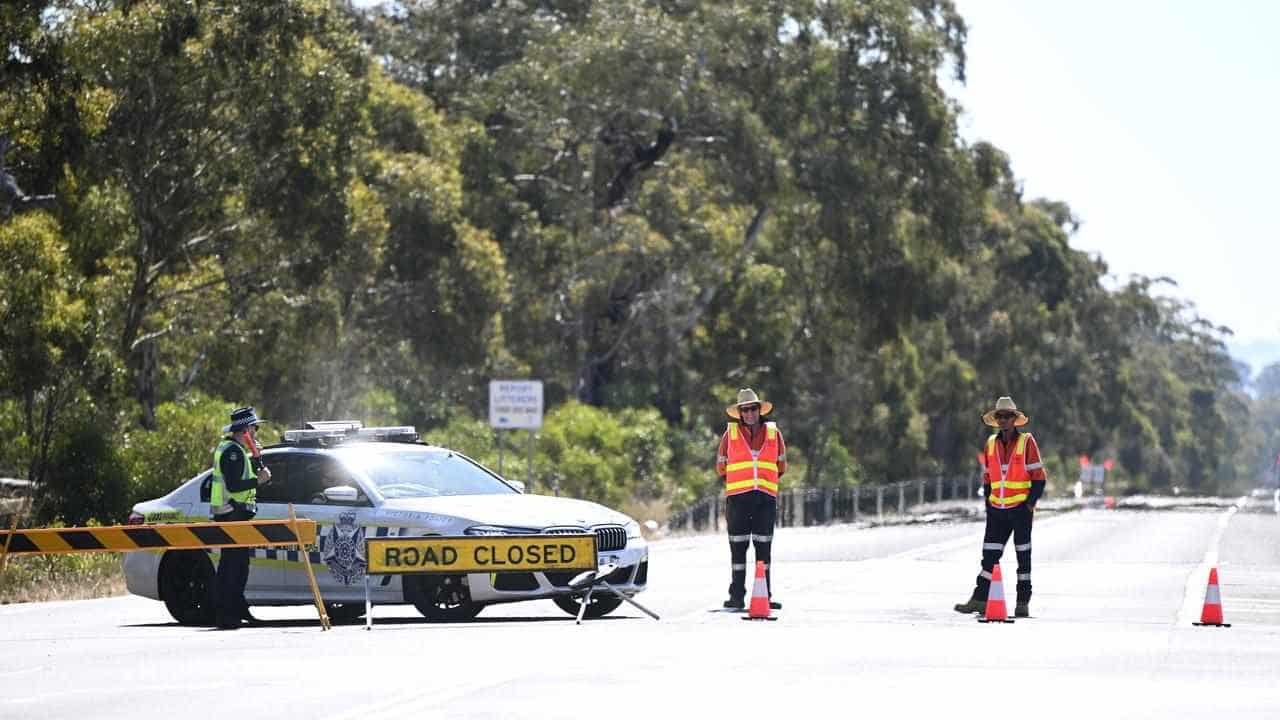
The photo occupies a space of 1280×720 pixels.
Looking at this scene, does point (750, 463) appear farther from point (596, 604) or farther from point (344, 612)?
point (344, 612)

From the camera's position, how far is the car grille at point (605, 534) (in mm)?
17344

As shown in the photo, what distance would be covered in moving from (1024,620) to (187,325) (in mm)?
27843

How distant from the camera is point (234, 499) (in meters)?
17.7

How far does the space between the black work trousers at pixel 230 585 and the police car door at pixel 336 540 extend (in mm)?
392

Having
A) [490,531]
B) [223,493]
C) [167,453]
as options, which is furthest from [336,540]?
[167,453]

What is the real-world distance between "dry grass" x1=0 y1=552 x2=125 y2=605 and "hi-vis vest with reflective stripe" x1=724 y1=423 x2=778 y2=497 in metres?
7.31

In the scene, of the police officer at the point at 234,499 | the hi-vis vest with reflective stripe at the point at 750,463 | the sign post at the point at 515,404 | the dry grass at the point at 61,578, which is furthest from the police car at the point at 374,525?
the sign post at the point at 515,404

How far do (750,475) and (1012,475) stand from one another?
211 centimetres

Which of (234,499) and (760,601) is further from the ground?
(234,499)

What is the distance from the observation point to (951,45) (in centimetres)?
5997

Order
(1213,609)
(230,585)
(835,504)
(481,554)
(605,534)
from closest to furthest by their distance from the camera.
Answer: (481,554) → (230,585) → (605,534) → (1213,609) → (835,504)

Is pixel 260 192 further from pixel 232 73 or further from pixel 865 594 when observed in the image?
pixel 865 594

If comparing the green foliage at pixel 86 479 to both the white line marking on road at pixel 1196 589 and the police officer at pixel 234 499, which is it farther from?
the white line marking on road at pixel 1196 589

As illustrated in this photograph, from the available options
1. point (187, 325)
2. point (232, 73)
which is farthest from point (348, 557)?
point (187, 325)
